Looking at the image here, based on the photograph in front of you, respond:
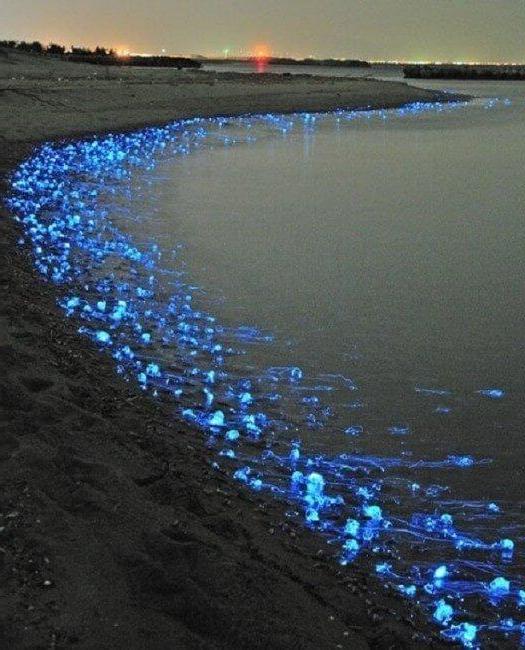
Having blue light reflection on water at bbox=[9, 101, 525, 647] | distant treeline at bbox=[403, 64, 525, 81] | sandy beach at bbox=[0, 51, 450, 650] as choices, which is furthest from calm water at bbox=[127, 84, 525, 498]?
distant treeline at bbox=[403, 64, 525, 81]

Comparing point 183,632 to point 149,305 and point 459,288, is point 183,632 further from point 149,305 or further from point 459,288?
point 459,288

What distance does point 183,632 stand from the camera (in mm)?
3230

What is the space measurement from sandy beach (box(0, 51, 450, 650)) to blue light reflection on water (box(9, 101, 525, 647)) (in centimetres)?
26

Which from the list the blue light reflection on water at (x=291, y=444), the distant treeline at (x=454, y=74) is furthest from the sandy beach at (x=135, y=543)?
the distant treeline at (x=454, y=74)

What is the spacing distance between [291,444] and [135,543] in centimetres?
217

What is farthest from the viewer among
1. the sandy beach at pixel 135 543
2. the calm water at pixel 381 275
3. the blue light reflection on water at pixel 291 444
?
the calm water at pixel 381 275

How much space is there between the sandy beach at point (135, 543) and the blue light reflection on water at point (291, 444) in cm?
26

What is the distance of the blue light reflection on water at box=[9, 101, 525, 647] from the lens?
4.30 m

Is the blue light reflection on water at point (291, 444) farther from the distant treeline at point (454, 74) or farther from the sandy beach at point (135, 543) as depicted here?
the distant treeline at point (454, 74)

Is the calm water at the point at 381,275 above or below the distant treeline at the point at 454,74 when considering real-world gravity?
below

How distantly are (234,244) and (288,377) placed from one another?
5.52 meters

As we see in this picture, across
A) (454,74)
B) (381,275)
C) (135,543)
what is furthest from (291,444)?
(454,74)

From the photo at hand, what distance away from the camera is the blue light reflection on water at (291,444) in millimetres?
4297

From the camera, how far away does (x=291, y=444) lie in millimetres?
5738
